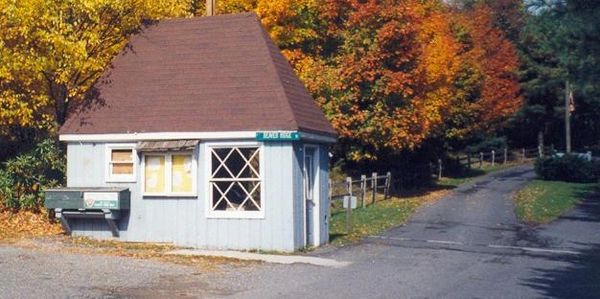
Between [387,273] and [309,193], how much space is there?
187 inches

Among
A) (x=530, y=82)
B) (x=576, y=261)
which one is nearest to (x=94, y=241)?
(x=576, y=261)

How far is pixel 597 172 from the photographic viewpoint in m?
43.6

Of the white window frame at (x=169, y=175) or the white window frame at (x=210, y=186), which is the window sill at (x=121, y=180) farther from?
the white window frame at (x=210, y=186)

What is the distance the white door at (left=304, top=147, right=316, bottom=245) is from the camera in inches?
720

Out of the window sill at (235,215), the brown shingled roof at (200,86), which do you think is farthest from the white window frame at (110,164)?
the window sill at (235,215)

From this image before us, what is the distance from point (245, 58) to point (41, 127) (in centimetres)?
708

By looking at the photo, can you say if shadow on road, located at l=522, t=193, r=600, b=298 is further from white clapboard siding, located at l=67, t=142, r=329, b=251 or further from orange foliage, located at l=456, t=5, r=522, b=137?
orange foliage, located at l=456, t=5, r=522, b=137

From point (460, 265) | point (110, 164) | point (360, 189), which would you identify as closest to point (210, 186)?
point (110, 164)

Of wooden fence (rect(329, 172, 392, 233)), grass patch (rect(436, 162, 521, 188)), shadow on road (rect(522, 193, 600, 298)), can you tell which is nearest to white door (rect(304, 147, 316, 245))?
shadow on road (rect(522, 193, 600, 298))

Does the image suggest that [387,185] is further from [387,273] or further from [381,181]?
[387,273]

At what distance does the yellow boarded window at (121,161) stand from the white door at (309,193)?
408cm

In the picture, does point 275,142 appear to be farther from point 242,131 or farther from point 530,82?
point 530,82

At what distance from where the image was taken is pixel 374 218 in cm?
2556

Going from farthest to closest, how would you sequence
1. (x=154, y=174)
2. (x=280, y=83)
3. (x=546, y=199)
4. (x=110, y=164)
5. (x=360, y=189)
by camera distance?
(x=546, y=199), (x=360, y=189), (x=110, y=164), (x=154, y=174), (x=280, y=83)
